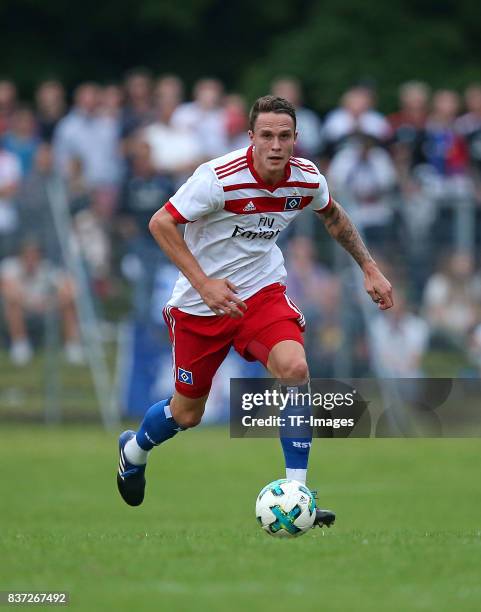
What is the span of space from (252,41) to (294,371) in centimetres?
2139

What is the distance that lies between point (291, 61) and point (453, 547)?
64.5 ft

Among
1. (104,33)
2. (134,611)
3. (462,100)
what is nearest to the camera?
(134,611)

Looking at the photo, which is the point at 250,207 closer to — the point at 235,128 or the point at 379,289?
the point at 379,289

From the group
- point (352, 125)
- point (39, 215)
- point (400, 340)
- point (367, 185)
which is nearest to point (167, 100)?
point (39, 215)

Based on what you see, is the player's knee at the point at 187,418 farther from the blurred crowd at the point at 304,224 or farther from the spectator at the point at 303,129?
the spectator at the point at 303,129

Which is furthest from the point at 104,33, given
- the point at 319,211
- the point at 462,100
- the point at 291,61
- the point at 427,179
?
the point at 319,211

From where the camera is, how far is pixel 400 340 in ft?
59.2

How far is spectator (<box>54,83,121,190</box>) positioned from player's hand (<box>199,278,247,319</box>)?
10362 millimetres

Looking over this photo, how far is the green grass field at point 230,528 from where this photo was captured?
681 centimetres

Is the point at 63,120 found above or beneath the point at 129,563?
above

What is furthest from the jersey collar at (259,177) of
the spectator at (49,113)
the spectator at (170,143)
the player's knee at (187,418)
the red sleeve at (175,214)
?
the spectator at (49,113)

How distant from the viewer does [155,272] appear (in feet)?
59.2

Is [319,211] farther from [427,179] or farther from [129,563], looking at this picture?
[427,179]

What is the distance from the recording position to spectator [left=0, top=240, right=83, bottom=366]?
18094 mm
